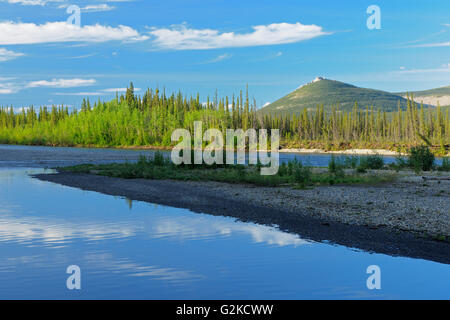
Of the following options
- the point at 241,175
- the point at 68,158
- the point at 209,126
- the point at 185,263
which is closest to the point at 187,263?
the point at 185,263

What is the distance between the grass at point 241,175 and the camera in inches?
985

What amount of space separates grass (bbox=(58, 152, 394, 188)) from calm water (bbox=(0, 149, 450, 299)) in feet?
35.9

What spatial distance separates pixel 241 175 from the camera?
89.5 feet

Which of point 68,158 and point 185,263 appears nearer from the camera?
point 185,263

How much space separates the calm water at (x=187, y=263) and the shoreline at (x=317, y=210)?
0.87m

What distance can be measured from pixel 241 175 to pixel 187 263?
18.0m

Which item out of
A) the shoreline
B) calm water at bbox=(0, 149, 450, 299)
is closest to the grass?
the shoreline

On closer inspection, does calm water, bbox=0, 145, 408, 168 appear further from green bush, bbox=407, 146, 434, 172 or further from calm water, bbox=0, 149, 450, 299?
calm water, bbox=0, 149, 450, 299

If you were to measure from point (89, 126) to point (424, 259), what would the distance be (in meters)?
148

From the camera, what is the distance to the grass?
82.1 feet

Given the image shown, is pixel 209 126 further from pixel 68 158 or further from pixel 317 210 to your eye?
pixel 317 210

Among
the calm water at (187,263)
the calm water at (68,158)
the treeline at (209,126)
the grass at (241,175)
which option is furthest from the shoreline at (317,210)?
the treeline at (209,126)

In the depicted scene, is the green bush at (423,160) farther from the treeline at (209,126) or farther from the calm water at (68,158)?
the treeline at (209,126)
